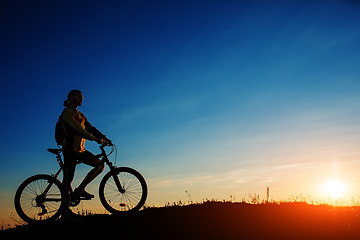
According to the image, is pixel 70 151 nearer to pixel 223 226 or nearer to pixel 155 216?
pixel 155 216

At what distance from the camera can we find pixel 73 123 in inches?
308

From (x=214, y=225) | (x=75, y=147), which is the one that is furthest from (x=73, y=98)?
(x=214, y=225)

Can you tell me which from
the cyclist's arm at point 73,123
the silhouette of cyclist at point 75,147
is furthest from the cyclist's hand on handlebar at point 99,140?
the cyclist's arm at point 73,123

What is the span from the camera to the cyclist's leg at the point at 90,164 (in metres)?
8.00

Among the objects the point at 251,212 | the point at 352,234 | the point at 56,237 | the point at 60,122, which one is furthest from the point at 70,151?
the point at 352,234

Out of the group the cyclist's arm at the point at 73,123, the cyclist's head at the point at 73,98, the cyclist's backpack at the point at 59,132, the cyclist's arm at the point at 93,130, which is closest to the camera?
the cyclist's arm at the point at 73,123

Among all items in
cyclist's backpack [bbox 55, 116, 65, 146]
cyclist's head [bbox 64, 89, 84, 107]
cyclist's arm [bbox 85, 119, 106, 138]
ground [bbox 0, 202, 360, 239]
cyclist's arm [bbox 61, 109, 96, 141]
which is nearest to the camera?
ground [bbox 0, 202, 360, 239]

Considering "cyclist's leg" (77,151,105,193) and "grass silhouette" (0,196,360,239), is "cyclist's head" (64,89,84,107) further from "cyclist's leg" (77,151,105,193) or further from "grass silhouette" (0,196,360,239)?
"grass silhouette" (0,196,360,239)

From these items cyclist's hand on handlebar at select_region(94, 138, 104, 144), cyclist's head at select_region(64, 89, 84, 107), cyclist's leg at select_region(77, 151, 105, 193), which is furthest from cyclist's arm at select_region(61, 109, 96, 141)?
cyclist's leg at select_region(77, 151, 105, 193)

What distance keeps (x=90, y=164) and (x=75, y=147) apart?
59 centimetres

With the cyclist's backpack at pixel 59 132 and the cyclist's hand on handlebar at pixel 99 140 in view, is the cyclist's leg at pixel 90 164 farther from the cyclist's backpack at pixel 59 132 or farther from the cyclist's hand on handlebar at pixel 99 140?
the cyclist's backpack at pixel 59 132

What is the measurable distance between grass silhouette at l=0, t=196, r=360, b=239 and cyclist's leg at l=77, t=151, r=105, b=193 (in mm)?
975

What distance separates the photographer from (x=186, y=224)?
745cm

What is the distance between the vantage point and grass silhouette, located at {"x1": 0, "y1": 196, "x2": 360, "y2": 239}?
22.2 ft
